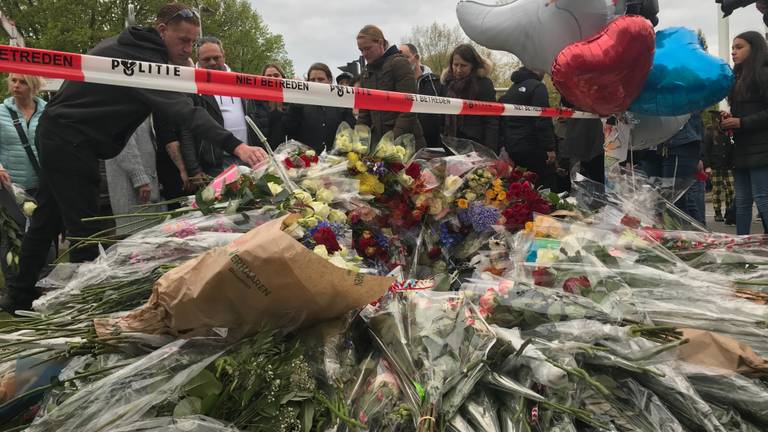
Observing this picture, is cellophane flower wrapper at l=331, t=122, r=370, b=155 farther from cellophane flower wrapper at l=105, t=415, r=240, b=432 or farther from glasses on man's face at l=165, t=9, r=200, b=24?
cellophane flower wrapper at l=105, t=415, r=240, b=432

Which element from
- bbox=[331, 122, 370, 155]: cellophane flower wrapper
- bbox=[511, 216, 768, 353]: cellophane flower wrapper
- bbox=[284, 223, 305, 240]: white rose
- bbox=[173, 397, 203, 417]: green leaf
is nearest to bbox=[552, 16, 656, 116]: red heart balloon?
bbox=[511, 216, 768, 353]: cellophane flower wrapper

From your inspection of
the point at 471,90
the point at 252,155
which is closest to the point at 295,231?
the point at 252,155

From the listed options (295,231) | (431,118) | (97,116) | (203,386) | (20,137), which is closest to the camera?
(203,386)

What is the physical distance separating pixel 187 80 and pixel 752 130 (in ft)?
13.0

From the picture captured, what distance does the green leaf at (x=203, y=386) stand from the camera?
1.23 metres

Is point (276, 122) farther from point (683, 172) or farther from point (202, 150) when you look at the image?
point (683, 172)

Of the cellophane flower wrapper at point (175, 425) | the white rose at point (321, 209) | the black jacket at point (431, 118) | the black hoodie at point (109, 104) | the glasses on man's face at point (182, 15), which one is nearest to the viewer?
the cellophane flower wrapper at point (175, 425)

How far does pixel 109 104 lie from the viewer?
9.20 ft

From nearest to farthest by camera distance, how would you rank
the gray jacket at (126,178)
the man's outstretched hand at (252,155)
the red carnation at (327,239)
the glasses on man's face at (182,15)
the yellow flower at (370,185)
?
the red carnation at (327,239)
the man's outstretched hand at (252,155)
the yellow flower at (370,185)
the glasses on man's face at (182,15)
the gray jacket at (126,178)

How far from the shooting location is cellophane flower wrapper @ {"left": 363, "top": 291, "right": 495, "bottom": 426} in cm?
138

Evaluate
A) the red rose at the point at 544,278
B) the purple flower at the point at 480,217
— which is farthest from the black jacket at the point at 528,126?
the red rose at the point at 544,278

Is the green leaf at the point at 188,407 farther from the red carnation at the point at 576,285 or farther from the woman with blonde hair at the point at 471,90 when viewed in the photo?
the woman with blonde hair at the point at 471,90

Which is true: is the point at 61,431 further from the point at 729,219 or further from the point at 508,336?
the point at 729,219

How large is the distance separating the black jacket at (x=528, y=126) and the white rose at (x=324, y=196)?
293 centimetres
